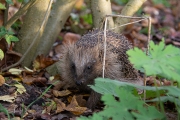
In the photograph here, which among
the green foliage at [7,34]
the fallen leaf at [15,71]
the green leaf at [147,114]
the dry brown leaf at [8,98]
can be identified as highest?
the green foliage at [7,34]

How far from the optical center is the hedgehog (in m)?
4.32

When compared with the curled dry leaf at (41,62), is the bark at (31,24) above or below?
above

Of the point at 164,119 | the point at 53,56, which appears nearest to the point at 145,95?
the point at 164,119

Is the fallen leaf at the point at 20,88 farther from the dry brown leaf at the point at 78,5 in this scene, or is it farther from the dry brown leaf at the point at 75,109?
the dry brown leaf at the point at 78,5

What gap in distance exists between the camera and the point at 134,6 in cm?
519

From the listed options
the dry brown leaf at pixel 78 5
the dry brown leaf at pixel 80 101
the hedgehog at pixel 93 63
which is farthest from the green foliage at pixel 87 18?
the dry brown leaf at pixel 80 101

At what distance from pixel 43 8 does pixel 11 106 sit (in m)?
1.50

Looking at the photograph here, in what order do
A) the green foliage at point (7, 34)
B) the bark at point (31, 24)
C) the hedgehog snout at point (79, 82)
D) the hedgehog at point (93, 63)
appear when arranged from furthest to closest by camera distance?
the bark at point (31, 24), the hedgehog at point (93, 63), the hedgehog snout at point (79, 82), the green foliage at point (7, 34)

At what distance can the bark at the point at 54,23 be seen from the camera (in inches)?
205

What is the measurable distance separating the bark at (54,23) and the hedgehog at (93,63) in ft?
1.98

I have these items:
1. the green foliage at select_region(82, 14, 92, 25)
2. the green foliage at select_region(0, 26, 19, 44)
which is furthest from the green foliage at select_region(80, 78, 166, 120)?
the green foliage at select_region(82, 14, 92, 25)

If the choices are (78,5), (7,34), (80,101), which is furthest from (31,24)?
(78,5)

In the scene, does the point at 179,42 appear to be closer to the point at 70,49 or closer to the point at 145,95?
the point at 70,49

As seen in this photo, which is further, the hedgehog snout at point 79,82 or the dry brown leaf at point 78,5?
the dry brown leaf at point 78,5
